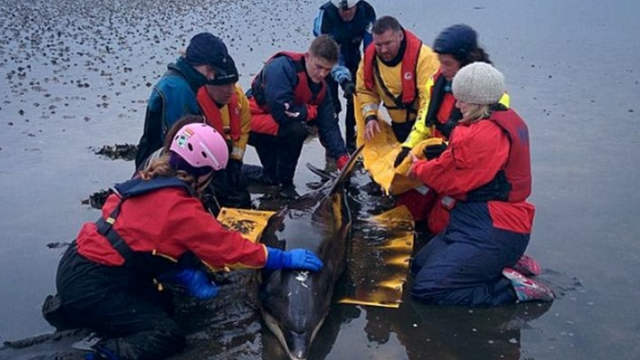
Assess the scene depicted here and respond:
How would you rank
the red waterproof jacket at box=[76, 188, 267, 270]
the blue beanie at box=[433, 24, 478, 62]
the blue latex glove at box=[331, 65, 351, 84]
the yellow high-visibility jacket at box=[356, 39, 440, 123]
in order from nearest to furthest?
the red waterproof jacket at box=[76, 188, 267, 270] → the blue beanie at box=[433, 24, 478, 62] → the yellow high-visibility jacket at box=[356, 39, 440, 123] → the blue latex glove at box=[331, 65, 351, 84]

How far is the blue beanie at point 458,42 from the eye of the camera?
20.4ft

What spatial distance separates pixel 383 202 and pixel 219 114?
6.55 feet

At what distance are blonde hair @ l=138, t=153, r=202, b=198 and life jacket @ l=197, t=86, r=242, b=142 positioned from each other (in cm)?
215

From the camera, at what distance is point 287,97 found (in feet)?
24.9

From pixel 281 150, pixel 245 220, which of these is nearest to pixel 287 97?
pixel 281 150

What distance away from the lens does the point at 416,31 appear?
1806cm

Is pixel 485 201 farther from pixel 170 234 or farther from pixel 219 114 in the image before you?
pixel 219 114

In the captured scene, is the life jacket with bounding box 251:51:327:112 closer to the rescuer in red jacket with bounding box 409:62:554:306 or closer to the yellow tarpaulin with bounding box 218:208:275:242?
the yellow tarpaulin with bounding box 218:208:275:242

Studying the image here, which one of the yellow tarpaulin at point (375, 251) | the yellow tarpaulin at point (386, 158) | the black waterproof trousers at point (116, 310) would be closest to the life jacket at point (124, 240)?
the black waterproof trousers at point (116, 310)

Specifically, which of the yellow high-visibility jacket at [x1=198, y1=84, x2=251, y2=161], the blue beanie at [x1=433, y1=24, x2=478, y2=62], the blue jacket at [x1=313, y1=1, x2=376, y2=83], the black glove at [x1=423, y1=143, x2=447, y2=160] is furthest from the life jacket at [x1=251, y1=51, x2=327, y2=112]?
the black glove at [x1=423, y1=143, x2=447, y2=160]

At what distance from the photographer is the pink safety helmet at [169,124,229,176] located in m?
4.52

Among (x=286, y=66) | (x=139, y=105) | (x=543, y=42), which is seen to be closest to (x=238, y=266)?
(x=286, y=66)

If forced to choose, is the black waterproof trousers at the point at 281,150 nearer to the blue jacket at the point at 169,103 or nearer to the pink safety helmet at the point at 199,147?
the blue jacket at the point at 169,103

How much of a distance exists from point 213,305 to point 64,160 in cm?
393
